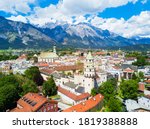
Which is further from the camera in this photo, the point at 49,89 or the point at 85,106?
the point at 49,89

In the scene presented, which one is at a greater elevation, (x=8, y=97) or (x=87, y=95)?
(x=8, y=97)

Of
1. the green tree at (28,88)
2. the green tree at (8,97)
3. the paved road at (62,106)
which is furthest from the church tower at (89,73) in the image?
the green tree at (8,97)

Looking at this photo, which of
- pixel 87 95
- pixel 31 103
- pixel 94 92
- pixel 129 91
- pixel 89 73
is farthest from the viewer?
pixel 89 73

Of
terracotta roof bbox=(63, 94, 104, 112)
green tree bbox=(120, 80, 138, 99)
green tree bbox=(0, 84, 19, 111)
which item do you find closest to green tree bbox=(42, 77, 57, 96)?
green tree bbox=(0, 84, 19, 111)

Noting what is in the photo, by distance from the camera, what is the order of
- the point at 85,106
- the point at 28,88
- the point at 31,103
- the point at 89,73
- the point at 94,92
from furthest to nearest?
the point at 89,73 < the point at 28,88 < the point at 94,92 < the point at 31,103 < the point at 85,106

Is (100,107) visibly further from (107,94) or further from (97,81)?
(97,81)

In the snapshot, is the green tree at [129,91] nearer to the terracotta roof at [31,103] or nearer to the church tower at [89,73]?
the church tower at [89,73]

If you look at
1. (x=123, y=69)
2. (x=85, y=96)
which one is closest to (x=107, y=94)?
(x=85, y=96)

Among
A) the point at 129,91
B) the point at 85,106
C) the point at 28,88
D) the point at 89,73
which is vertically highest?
the point at 89,73

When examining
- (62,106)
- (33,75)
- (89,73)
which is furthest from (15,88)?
(33,75)

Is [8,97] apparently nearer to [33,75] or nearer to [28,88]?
[28,88]

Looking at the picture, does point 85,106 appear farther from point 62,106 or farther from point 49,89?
point 49,89
